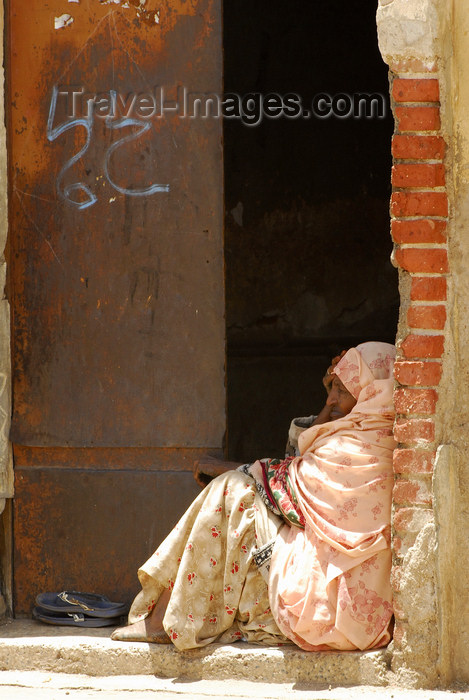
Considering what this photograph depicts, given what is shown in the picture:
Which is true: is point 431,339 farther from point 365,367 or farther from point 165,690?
point 165,690

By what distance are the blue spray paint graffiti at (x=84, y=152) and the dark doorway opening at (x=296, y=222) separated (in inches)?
110

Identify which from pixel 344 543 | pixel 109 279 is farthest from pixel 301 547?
pixel 109 279

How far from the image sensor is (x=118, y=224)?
150 inches

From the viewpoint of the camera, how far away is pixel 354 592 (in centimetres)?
310

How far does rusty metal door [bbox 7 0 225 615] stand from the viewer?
3797mm

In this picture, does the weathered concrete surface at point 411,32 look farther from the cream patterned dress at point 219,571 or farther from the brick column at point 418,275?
the cream patterned dress at point 219,571

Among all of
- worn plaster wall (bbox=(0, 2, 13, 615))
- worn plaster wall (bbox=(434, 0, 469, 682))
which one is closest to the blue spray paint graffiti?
worn plaster wall (bbox=(0, 2, 13, 615))

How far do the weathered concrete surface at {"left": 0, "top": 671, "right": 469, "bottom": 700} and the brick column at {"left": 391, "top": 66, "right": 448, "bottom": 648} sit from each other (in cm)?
21

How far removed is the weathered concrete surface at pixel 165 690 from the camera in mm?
3012

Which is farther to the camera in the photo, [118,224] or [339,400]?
[118,224]

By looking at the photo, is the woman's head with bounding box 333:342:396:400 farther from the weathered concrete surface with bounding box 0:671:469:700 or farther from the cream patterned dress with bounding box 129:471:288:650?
the weathered concrete surface with bounding box 0:671:469:700

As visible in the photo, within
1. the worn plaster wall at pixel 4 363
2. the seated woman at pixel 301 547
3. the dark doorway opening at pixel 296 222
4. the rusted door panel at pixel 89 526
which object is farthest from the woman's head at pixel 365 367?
the dark doorway opening at pixel 296 222

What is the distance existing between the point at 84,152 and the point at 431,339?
1686 millimetres

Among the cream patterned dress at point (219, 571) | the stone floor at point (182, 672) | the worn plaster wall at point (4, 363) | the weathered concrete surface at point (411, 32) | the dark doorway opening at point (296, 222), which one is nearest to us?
the weathered concrete surface at point (411, 32)
